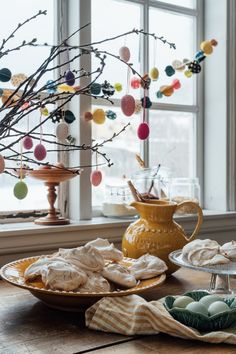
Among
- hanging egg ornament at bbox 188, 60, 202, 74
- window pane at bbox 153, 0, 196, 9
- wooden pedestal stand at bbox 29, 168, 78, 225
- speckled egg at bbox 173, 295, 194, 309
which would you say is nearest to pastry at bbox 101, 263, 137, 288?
speckled egg at bbox 173, 295, 194, 309

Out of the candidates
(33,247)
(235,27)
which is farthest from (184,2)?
(33,247)

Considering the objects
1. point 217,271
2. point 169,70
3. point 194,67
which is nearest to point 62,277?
point 217,271

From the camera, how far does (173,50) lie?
212 cm

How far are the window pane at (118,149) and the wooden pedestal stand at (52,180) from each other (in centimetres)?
34

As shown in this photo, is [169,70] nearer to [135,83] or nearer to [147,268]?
[135,83]

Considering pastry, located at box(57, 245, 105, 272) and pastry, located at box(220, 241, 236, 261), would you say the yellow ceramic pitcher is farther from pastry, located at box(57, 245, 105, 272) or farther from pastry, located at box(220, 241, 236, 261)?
pastry, located at box(57, 245, 105, 272)

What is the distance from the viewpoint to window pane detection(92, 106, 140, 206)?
1877mm

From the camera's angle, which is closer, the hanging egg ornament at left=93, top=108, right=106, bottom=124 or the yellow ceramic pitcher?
the yellow ceramic pitcher

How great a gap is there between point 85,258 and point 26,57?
1.01 m

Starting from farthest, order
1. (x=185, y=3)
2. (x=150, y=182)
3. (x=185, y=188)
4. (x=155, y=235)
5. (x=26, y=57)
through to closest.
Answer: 1. (x=185, y=3)
2. (x=185, y=188)
3. (x=150, y=182)
4. (x=26, y=57)
5. (x=155, y=235)

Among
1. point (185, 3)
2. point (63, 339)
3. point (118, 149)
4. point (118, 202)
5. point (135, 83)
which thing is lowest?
point (63, 339)

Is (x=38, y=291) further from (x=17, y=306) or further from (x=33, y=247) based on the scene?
(x=33, y=247)

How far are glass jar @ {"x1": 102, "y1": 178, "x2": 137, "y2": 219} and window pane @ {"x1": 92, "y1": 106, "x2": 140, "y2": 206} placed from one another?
7 cm

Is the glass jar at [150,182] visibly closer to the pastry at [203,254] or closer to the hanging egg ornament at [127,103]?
the hanging egg ornament at [127,103]
